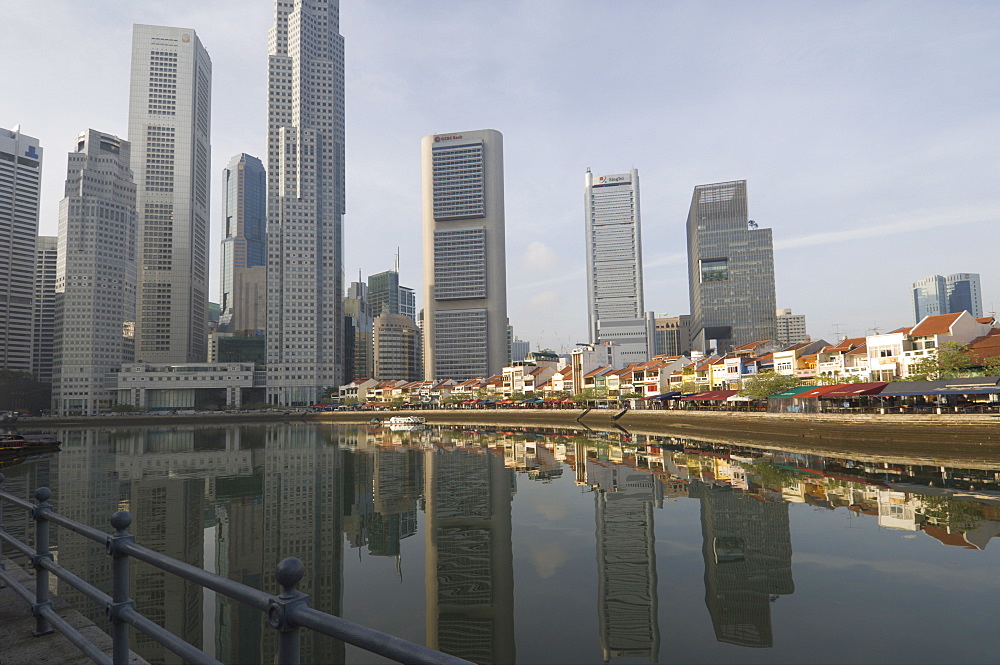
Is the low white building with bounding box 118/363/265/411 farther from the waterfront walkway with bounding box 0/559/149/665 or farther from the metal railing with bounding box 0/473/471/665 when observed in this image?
the metal railing with bounding box 0/473/471/665

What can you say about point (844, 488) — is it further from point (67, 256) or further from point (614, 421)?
point (67, 256)

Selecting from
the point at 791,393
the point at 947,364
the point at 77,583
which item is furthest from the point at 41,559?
the point at 791,393

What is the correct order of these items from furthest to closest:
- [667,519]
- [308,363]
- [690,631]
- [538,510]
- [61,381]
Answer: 1. [308,363]
2. [61,381]
3. [538,510]
4. [667,519]
5. [690,631]

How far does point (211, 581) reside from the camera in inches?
114

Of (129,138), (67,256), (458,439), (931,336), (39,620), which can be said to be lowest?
(458,439)

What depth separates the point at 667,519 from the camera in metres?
23.0

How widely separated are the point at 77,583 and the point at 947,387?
5615 centimetres

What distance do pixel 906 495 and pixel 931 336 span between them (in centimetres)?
4454

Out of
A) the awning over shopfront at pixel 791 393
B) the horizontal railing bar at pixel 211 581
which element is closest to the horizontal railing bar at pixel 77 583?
the horizontal railing bar at pixel 211 581

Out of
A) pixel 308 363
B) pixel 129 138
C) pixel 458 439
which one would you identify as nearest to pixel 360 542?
pixel 458 439

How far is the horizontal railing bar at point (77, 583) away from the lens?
13.0 ft

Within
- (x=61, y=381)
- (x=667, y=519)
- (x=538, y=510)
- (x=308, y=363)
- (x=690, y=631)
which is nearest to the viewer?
(x=690, y=631)

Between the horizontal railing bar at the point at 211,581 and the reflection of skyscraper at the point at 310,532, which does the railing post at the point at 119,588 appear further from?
the reflection of skyscraper at the point at 310,532

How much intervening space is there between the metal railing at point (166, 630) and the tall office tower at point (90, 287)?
175m
